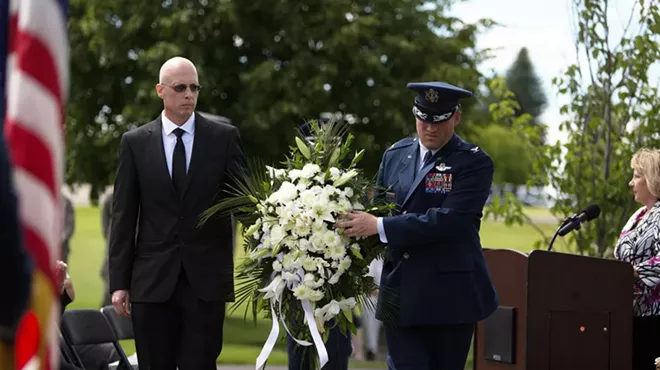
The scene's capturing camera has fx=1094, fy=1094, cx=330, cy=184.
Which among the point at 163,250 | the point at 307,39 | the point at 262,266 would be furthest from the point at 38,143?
the point at 307,39

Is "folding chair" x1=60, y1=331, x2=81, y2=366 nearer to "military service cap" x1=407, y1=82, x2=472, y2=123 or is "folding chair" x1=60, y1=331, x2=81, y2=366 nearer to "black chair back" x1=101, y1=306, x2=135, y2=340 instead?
"black chair back" x1=101, y1=306, x2=135, y2=340

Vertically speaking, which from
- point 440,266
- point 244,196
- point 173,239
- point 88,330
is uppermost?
point 244,196

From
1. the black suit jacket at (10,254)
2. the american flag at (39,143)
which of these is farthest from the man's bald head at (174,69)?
the black suit jacket at (10,254)

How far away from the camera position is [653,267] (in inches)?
280

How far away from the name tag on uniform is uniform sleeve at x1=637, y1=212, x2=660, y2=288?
79.6 inches

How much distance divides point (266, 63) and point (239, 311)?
19.2 ft

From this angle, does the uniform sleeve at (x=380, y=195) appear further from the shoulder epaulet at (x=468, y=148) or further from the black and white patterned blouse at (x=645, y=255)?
the black and white patterned blouse at (x=645, y=255)

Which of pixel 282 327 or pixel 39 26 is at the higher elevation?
pixel 39 26

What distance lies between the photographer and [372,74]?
56.9ft

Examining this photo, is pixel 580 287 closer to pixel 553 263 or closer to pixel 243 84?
pixel 553 263

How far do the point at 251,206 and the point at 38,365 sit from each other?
11.0 feet

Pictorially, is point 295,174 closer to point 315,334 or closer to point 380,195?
point 380,195

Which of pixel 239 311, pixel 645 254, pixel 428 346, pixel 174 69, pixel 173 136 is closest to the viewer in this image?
pixel 428 346

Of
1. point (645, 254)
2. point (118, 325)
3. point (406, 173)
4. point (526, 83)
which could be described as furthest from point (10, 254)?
point (526, 83)
